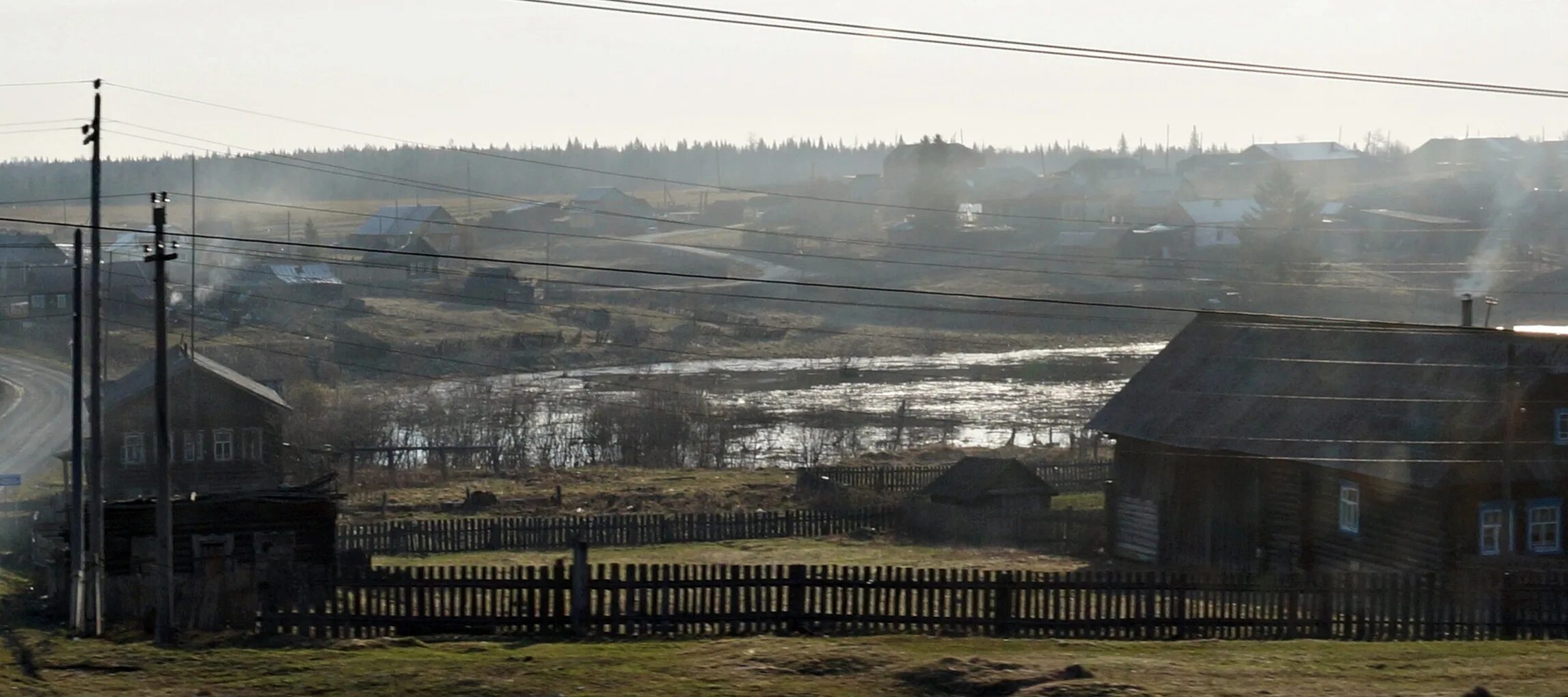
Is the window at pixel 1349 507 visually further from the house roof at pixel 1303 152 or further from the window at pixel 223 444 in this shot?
the house roof at pixel 1303 152

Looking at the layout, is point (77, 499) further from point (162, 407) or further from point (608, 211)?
point (608, 211)

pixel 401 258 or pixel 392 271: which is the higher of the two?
pixel 401 258

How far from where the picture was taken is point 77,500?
2242cm

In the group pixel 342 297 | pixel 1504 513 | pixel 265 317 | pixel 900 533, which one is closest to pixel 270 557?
pixel 900 533

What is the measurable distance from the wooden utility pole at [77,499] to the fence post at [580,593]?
6425 millimetres

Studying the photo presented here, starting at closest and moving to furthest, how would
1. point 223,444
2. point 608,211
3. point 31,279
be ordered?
point 223,444 < point 31,279 < point 608,211

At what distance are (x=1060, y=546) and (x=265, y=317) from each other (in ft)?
203

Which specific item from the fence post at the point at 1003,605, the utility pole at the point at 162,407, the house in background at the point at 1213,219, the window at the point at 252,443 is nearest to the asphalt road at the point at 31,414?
the window at the point at 252,443

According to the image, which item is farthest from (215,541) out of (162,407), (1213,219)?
(1213,219)

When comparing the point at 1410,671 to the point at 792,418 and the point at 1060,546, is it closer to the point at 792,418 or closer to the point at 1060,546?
the point at 1060,546

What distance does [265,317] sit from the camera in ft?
286

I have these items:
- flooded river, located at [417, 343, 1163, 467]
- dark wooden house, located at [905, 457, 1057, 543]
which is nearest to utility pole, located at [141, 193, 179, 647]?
dark wooden house, located at [905, 457, 1057, 543]

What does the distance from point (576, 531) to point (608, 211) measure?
116m

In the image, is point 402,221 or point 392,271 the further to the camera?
point 402,221
